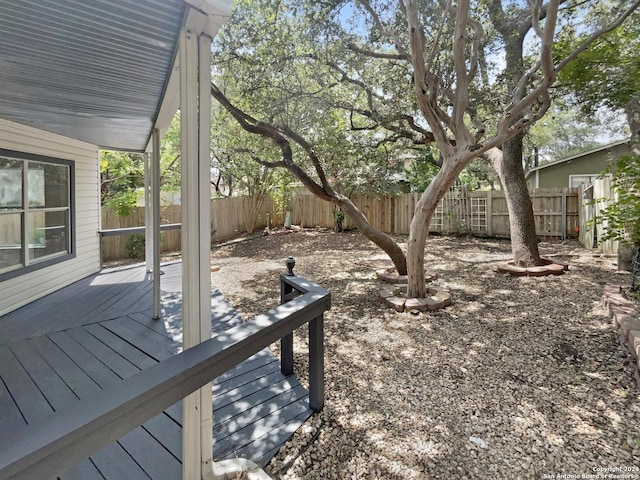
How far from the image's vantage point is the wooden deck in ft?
6.30

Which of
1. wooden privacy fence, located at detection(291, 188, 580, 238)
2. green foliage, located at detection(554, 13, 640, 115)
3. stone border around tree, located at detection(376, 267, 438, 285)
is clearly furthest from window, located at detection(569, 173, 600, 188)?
stone border around tree, located at detection(376, 267, 438, 285)

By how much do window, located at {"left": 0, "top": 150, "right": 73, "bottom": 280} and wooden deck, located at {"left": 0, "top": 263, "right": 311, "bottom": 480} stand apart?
63 centimetres

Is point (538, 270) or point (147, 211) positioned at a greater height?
point (147, 211)

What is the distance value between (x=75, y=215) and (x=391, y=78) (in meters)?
5.95

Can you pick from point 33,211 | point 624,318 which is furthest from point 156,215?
point 624,318

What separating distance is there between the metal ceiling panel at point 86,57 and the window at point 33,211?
2.61ft

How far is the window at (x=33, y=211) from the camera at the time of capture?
13.3 feet

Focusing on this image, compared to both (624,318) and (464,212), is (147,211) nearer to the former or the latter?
(624,318)

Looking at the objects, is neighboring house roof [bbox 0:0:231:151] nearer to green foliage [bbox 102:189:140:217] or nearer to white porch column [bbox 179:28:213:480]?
white porch column [bbox 179:28:213:480]

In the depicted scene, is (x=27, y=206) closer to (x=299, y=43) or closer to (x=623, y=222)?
(x=299, y=43)

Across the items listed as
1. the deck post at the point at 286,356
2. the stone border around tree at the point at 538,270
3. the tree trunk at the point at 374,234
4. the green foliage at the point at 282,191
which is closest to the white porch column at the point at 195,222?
the deck post at the point at 286,356

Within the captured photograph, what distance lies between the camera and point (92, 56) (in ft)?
6.90

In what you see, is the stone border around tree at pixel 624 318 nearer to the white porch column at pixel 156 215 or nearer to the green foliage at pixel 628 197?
the green foliage at pixel 628 197

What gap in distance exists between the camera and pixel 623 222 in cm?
358
